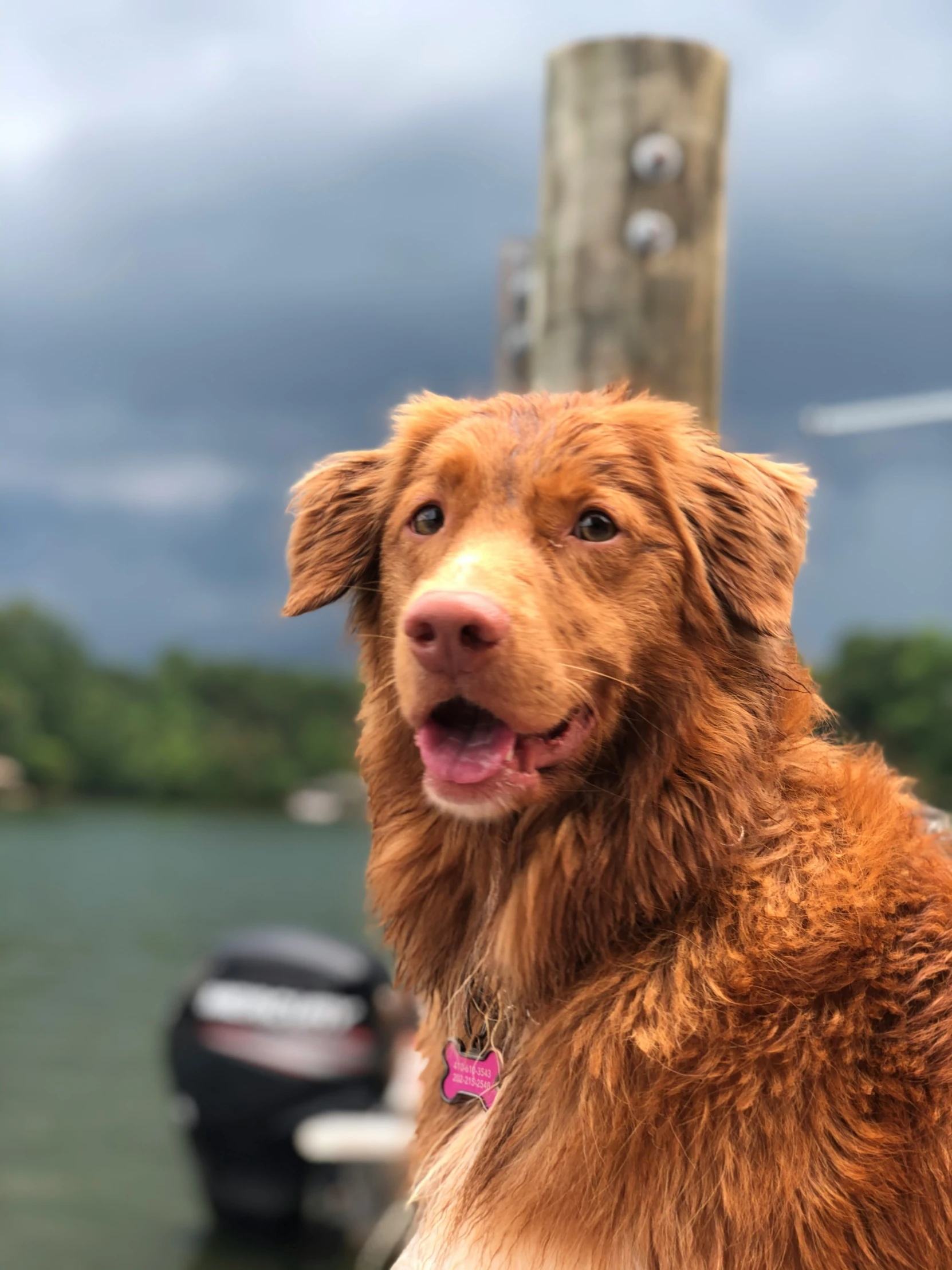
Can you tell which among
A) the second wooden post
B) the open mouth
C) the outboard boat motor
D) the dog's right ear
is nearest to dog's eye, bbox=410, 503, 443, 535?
the dog's right ear

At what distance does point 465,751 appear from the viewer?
7.68 ft

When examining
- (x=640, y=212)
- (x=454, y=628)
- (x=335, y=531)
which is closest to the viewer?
(x=454, y=628)

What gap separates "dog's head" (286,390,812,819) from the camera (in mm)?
2252

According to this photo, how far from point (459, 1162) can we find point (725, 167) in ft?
10.3

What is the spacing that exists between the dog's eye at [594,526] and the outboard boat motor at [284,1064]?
226 inches

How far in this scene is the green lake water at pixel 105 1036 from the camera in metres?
13.0

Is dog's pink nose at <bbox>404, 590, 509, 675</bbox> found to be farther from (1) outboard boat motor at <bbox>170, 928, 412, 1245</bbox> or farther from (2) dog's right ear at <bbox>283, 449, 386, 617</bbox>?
(1) outboard boat motor at <bbox>170, 928, 412, 1245</bbox>

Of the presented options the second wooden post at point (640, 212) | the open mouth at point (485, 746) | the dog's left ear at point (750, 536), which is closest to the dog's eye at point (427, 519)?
the open mouth at point (485, 746)

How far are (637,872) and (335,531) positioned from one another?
962mm

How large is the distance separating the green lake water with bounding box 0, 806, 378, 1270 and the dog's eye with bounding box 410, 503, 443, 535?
3.47 feet

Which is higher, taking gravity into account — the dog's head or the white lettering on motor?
the dog's head

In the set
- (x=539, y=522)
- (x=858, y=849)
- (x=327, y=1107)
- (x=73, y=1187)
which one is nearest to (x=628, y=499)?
(x=539, y=522)

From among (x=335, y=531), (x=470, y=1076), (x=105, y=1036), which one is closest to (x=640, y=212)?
(x=335, y=531)

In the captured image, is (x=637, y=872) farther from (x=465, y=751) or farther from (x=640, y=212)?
(x=640, y=212)
